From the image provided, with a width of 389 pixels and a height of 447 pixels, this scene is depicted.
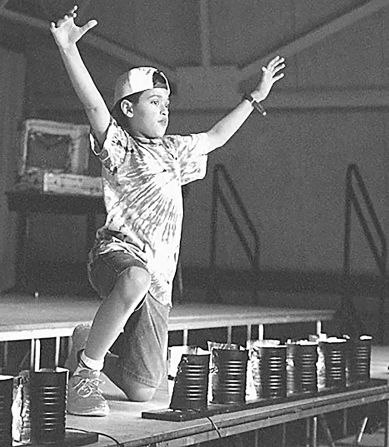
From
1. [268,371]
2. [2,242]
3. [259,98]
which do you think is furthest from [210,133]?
[2,242]

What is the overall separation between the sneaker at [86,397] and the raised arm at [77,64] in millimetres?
715

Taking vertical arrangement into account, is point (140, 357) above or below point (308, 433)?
above

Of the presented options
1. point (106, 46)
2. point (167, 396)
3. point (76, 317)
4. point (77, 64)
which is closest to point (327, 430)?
point (76, 317)

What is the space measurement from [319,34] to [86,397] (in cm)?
522

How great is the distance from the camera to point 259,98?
4.05m

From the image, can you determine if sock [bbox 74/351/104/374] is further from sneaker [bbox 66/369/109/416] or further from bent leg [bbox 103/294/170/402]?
bent leg [bbox 103/294/170/402]

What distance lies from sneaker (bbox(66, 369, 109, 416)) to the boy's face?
788 millimetres

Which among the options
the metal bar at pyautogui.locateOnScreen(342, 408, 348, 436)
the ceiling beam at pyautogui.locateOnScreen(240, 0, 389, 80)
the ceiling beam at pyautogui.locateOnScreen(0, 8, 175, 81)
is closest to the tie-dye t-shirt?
the metal bar at pyautogui.locateOnScreen(342, 408, 348, 436)

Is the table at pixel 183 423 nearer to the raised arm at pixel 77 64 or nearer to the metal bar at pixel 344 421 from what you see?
the raised arm at pixel 77 64

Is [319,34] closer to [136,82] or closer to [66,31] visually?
[136,82]

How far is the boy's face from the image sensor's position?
3.70 meters

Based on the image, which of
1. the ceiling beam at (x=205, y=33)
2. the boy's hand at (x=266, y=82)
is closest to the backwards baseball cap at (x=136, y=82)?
the boy's hand at (x=266, y=82)

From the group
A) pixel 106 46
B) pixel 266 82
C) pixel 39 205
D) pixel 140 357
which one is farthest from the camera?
pixel 106 46

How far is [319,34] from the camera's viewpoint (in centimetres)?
808
